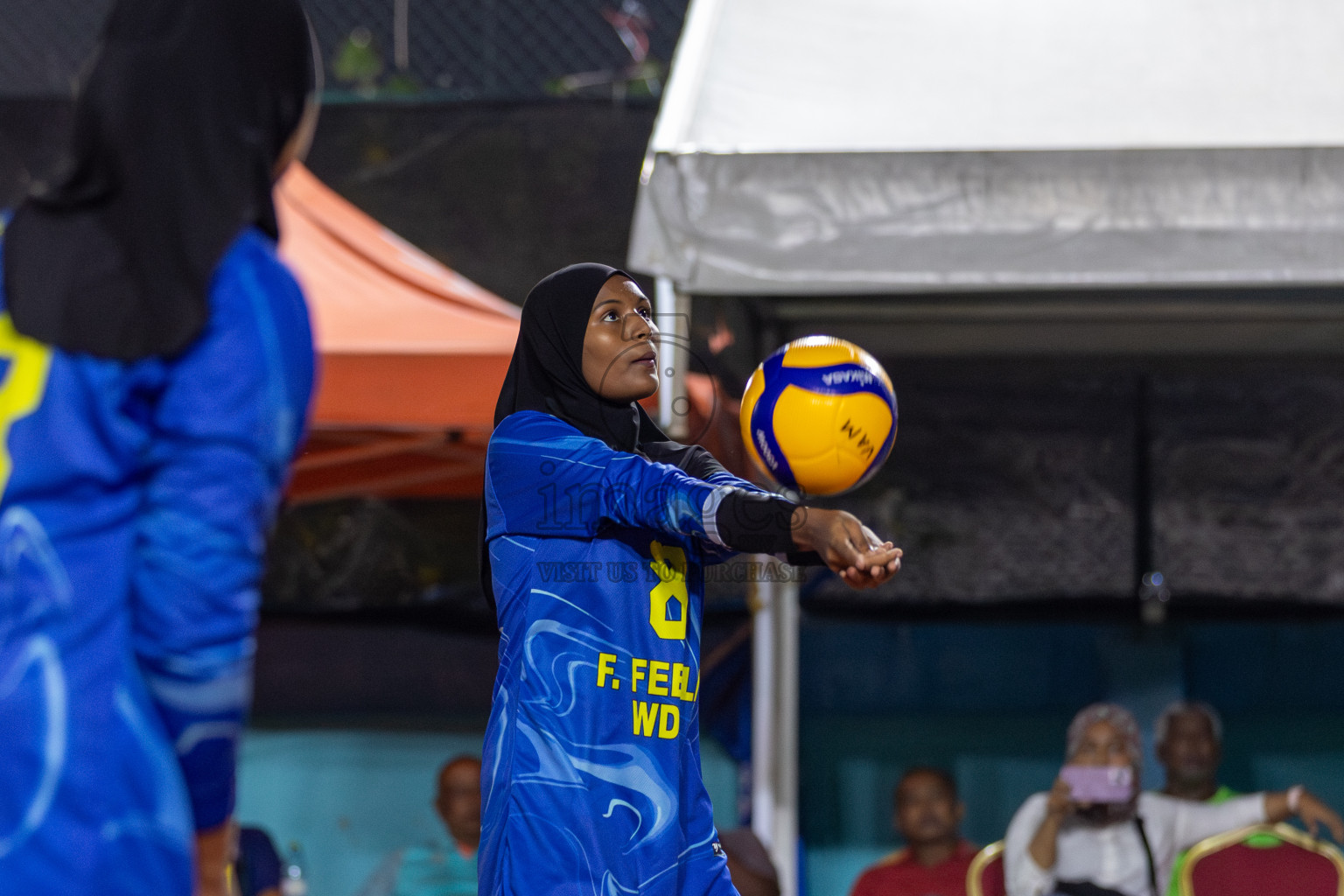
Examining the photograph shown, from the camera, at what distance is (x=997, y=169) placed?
324cm

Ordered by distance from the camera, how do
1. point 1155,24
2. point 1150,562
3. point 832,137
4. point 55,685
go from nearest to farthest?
point 55,685 < point 832,137 < point 1155,24 < point 1150,562

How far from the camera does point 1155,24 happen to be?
400 centimetres

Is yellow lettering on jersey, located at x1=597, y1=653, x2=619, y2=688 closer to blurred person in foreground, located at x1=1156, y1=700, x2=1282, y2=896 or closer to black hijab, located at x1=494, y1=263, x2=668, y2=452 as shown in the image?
black hijab, located at x1=494, y1=263, x2=668, y2=452

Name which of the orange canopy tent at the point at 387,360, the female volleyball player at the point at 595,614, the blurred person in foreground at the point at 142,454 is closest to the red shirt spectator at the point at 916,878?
the orange canopy tent at the point at 387,360

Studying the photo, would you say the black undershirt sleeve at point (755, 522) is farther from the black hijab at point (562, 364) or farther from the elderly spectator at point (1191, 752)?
the elderly spectator at point (1191, 752)

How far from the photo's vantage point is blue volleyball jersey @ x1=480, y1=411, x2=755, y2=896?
2162 millimetres

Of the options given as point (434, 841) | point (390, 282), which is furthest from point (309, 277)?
point (434, 841)

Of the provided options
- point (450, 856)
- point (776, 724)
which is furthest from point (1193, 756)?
point (450, 856)

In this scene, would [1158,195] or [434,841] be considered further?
[434,841]

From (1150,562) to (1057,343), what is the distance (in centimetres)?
107

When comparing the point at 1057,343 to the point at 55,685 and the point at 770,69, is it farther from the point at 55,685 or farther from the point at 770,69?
the point at 55,685

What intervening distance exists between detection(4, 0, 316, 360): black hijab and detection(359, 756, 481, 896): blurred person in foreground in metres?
3.04

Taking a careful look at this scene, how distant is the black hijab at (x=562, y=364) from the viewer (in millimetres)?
2389

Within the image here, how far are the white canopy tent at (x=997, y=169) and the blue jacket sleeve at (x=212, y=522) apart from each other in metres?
1.93
